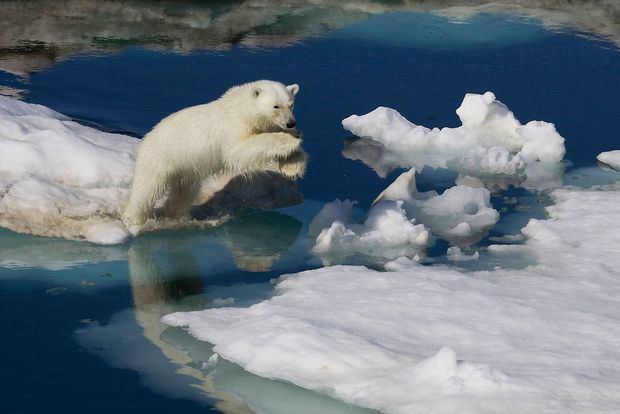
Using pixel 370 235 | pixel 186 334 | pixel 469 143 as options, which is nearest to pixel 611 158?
pixel 469 143

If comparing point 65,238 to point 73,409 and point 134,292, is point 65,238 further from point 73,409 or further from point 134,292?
point 73,409

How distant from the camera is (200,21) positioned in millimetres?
13148

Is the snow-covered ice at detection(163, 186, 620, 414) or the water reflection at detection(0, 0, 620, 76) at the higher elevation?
the water reflection at detection(0, 0, 620, 76)

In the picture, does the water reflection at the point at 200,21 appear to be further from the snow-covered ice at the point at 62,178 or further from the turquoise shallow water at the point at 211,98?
the snow-covered ice at the point at 62,178

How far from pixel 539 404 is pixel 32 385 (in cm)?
254

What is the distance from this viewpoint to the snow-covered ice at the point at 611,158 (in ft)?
29.7

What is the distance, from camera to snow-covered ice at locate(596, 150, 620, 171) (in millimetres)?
9062

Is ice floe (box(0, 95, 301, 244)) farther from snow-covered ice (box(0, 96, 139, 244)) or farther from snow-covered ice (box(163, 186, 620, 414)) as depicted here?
snow-covered ice (box(163, 186, 620, 414))

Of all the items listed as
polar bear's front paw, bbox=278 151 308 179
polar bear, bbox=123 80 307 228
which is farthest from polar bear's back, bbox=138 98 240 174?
polar bear's front paw, bbox=278 151 308 179

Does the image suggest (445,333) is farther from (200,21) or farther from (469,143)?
(200,21)

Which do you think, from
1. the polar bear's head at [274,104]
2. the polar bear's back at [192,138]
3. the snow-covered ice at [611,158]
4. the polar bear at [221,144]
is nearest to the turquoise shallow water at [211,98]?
the snow-covered ice at [611,158]

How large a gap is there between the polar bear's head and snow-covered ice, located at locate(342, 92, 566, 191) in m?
2.08

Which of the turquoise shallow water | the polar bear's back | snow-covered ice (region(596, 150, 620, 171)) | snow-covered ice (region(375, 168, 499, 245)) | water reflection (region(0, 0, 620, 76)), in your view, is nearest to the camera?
the turquoise shallow water

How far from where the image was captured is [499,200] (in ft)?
27.2
